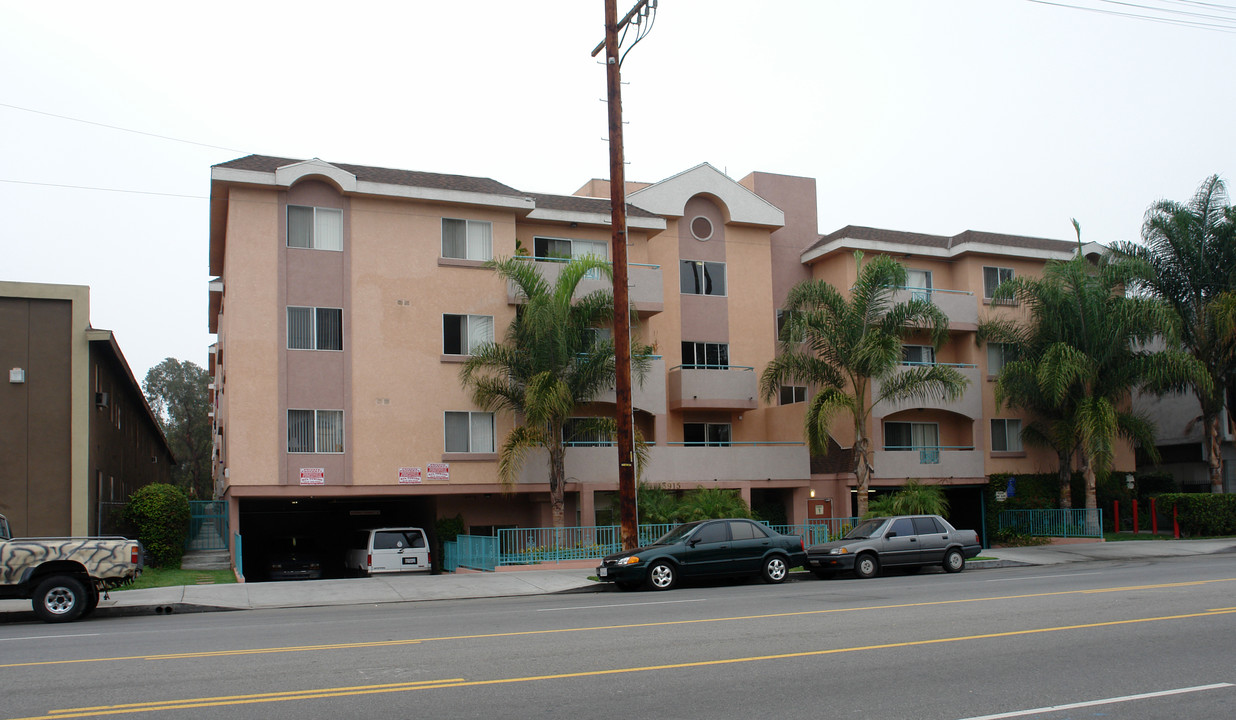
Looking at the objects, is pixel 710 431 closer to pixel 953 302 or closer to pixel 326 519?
pixel 953 302

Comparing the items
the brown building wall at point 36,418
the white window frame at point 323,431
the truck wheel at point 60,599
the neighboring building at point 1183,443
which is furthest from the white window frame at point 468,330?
the neighboring building at point 1183,443

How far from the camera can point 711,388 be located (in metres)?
32.0

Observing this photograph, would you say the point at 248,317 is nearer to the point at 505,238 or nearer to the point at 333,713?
the point at 505,238

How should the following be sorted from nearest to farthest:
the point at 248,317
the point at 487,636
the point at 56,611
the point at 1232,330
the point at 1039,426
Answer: the point at 487,636 → the point at 56,611 → the point at 248,317 → the point at 1232,330 → the point at 1039,426

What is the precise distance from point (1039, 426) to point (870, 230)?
28.9 ft

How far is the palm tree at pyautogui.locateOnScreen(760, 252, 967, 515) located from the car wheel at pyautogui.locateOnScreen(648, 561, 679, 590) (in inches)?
353

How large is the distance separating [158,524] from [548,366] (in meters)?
10.3

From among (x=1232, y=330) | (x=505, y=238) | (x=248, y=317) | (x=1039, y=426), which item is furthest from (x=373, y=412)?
(x=1232, y=330)

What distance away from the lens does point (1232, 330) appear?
31344mm

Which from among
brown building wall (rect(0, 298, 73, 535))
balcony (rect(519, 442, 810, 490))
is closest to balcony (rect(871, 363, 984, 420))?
balcony (rect(519, 442, 810, 490))

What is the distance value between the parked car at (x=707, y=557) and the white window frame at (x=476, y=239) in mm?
11128

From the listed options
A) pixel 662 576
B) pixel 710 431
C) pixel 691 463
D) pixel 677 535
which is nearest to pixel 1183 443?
pixel 710 431

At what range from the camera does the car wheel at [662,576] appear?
20000mm

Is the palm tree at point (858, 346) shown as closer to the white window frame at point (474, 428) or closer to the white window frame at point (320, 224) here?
the white window frame at point (474, 428)
